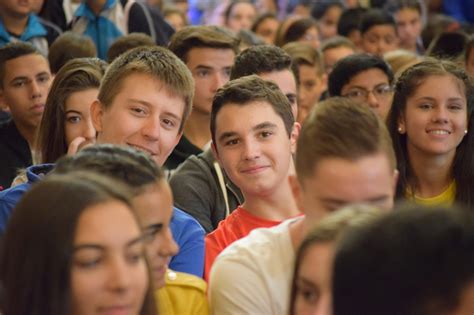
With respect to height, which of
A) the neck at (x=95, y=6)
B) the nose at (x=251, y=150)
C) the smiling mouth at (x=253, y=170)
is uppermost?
the neck at (x=95, y=6)

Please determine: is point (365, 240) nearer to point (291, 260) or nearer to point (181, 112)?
point (291, 260)

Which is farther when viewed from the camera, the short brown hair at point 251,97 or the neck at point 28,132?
the neck at point 28,132

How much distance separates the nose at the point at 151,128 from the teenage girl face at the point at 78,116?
791mm

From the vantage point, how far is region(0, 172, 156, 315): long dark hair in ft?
7.23

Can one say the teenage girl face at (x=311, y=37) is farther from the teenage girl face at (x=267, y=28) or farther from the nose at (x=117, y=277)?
the nose at (x=117, y=277)

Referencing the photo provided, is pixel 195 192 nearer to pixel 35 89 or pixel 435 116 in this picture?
pixel 435 116

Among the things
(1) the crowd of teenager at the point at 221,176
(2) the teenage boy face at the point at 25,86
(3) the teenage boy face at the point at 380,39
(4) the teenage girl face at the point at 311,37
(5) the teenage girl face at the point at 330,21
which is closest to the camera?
(1) the crowd of teenager at the point at 221,176

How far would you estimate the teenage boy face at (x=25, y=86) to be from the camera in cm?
548

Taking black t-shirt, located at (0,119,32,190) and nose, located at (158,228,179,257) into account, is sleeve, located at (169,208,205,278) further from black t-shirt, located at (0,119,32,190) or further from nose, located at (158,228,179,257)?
black t-shirt, located at (0,119,32,190)

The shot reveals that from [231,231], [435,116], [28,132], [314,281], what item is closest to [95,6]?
[28,132]

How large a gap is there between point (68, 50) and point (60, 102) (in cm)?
139

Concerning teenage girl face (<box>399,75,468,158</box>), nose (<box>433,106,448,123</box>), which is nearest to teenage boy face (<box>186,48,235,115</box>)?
teenage girl face (<box>399,75,468,158</box>)

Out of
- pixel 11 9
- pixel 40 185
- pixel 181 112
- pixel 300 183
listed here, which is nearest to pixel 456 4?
pixel 11 9

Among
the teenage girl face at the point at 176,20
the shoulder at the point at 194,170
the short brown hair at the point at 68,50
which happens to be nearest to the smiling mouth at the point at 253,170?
the shoulder at the point at 194,170
